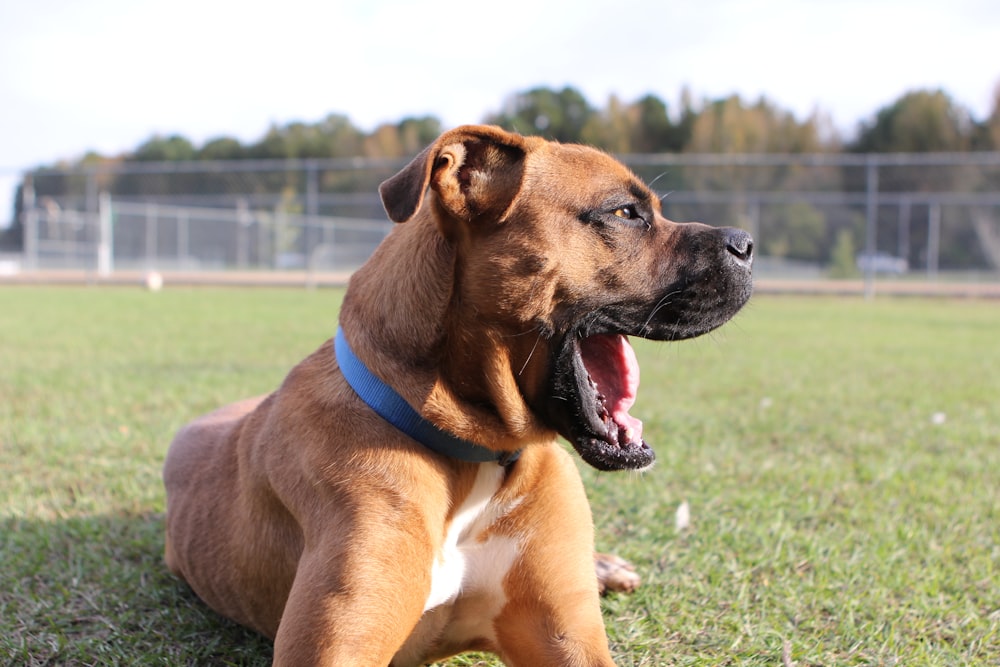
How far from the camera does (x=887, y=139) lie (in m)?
50.7

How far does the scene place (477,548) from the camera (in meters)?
2.46

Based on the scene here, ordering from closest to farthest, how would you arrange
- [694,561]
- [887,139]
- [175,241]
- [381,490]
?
[381,490], [694,561], [175,241], [887,139]

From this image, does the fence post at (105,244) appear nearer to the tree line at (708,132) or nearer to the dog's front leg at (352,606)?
the tree line at (708,132)

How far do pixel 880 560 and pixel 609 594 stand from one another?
3.59 feet

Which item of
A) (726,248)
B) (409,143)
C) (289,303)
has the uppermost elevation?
(409,143)

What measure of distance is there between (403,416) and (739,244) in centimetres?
108

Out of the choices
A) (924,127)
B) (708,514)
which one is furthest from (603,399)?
(924,127)

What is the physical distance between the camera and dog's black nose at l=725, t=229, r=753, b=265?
2.57 metres

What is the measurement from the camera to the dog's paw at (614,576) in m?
2.94

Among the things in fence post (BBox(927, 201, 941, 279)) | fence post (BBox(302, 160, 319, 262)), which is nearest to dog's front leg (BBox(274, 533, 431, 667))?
fence post (BBox(302, 160, 319, 262))

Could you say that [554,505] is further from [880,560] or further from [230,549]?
[880,560]

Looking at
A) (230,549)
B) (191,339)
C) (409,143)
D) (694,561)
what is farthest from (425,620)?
(409,143)

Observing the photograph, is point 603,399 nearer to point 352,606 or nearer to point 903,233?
point 352,606

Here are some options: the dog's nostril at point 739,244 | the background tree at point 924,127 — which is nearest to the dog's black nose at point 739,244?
the dog's nostril at point 739,244
